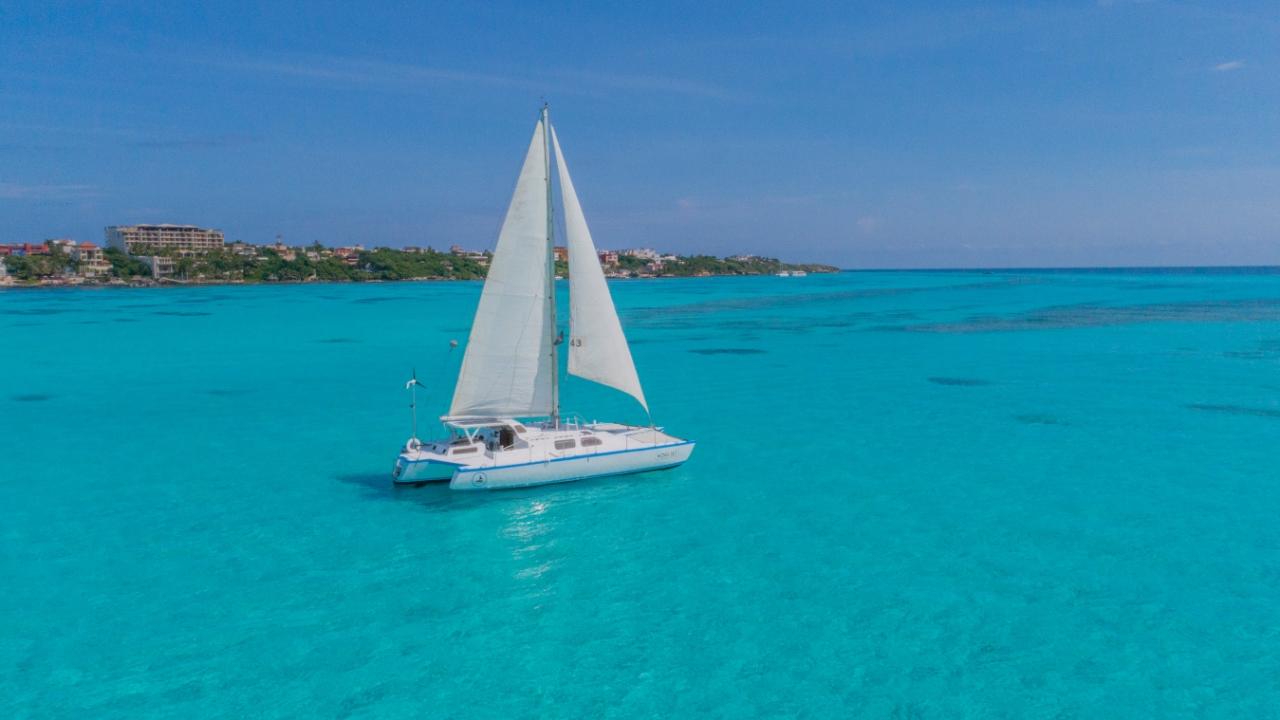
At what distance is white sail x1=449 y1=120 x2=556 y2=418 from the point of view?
81.7 feet

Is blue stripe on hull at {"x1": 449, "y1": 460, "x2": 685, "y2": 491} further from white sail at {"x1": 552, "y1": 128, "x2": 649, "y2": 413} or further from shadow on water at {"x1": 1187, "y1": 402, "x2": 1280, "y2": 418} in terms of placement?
shadow on water at {"x1": 1187, "y1": 402, "x2": 1280, "y2": 418}

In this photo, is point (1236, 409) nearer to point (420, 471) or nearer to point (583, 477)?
point (583, 477)

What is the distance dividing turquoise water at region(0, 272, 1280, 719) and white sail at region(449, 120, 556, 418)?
126 inches

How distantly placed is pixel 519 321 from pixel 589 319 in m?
2.46

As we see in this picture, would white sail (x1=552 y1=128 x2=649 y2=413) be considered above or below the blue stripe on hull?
above

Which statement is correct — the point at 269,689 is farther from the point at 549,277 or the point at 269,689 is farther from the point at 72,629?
the point at 549,277

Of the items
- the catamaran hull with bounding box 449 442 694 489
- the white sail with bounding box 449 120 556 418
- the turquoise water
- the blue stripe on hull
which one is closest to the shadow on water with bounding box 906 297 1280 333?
the turquoise water

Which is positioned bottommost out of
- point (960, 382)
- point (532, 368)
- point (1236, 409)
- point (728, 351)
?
point (1236, 409)

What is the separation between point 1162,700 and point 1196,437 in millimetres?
23751

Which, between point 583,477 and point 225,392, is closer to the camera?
point 583,477

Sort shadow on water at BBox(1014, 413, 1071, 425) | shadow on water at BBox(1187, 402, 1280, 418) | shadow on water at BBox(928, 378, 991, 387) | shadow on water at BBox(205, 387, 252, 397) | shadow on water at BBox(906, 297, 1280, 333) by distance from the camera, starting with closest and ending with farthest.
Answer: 1. shadow on water at BBox(1014, 413, 1071, 425)
2. shadow on water at BBox(1187, 402, 1280, 418)
3. shadow on water at BBox(205, 387, 252, 397)
4. shadow on water at BBox(928, 378, 991, 387)
5. shadow on water at BBox(906, 297, 1280, 333)

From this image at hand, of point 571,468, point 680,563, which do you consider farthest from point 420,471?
point 680,563

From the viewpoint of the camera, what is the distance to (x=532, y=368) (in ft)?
87.0

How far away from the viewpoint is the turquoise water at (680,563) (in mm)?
15172
